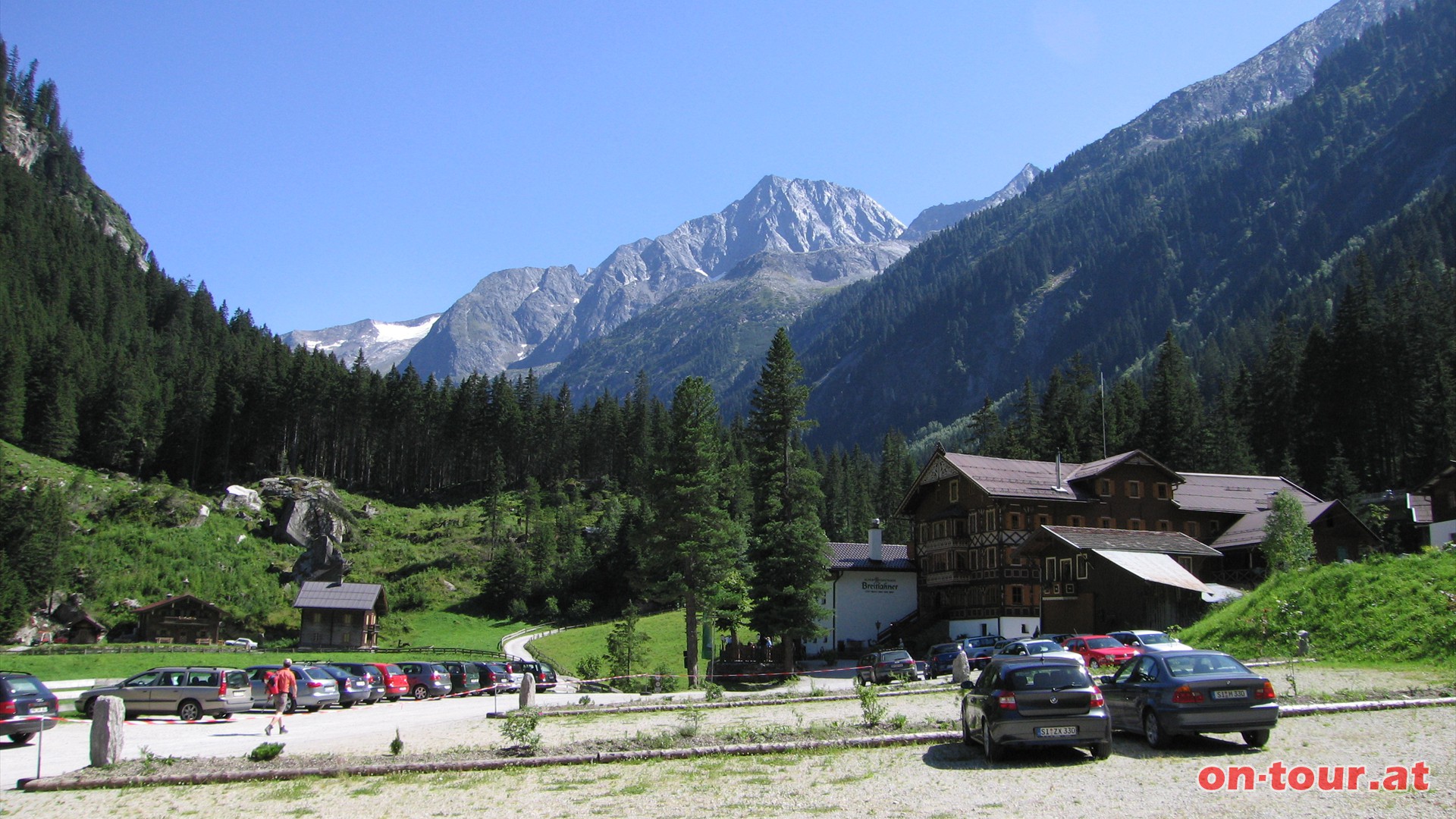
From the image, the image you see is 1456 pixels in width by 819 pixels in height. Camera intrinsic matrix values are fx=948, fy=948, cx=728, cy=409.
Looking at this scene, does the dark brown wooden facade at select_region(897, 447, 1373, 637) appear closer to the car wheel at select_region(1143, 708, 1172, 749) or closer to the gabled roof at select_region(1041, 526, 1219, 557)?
the gabled roof at select_region(1041, 526, 1219, 557)

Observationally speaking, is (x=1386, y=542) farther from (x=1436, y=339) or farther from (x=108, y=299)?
(x=108, y=299)

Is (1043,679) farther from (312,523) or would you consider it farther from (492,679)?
(312,523)

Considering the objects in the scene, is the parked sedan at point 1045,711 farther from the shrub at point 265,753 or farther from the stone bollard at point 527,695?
the stone bollard at point 527,695

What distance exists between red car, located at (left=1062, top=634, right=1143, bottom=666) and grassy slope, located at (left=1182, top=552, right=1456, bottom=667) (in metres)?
3.30

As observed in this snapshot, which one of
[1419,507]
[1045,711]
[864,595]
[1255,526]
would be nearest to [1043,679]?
[1045,711]

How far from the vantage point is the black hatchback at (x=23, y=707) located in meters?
21.9

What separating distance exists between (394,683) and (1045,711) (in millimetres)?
34187

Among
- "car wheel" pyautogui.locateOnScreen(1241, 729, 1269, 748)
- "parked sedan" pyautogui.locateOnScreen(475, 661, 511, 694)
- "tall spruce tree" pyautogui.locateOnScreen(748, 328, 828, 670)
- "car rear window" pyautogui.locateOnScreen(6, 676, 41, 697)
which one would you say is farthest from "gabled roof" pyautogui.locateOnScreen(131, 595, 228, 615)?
"car wheel" pyautogui.locateOnScreen(1241, 729, 1269, 748)

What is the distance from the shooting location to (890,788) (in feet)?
45.1

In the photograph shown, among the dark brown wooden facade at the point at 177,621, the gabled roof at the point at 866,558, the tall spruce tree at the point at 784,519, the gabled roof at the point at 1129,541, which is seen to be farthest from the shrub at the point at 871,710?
the dark brown wooden facade at the point at 177,621

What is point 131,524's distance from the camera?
8769cm

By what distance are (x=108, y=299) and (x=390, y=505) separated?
73991mm

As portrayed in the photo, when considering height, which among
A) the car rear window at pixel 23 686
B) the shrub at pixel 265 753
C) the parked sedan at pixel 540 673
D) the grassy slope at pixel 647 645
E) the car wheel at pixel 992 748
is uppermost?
the car wheel at pixel 992 748

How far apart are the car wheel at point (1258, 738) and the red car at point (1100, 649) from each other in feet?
52.7
